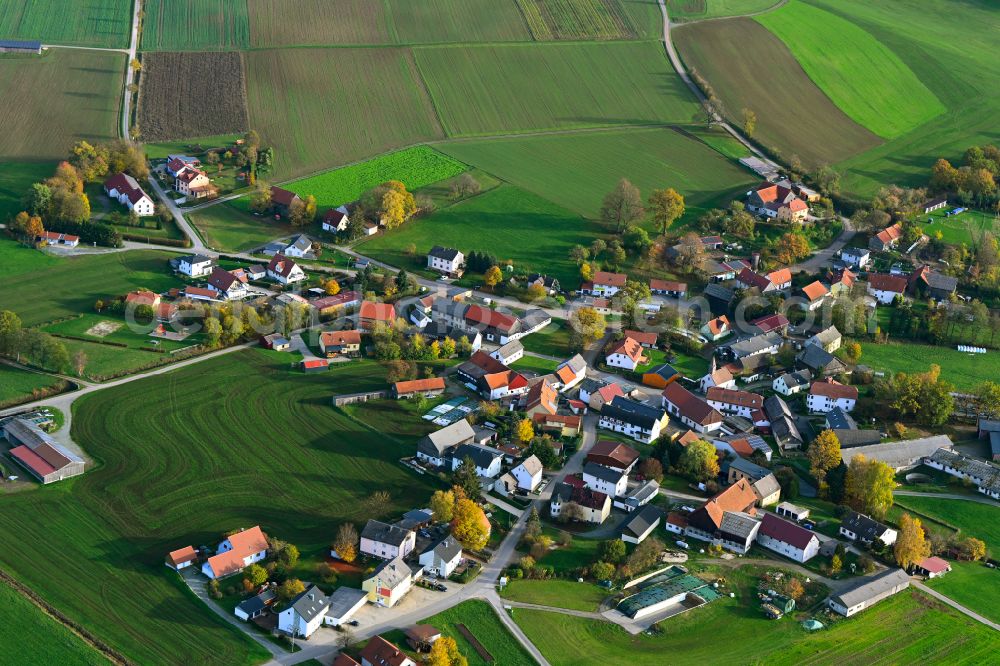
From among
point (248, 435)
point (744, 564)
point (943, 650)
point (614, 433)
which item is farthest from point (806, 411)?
point (248, 435)

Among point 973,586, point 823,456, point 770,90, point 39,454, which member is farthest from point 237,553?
point 770,90

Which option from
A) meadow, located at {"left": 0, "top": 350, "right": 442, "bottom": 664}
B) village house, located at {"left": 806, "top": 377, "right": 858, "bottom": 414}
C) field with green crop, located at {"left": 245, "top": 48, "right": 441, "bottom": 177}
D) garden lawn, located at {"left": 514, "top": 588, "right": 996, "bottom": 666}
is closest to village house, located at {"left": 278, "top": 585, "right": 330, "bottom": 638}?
meadow, located at {"left": 0, "top": 350, "right": 442, "bottom": 664}

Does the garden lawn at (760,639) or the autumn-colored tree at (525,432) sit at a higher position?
the autumn-colored tree at (525,432)

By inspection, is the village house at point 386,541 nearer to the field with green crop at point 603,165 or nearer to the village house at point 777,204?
the field with green crop at point 603,165

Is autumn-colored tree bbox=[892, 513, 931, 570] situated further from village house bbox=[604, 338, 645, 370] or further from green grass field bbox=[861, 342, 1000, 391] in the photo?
A: village house bbox=[604, 338, 645, 370]

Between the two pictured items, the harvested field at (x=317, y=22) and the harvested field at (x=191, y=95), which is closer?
the harvested field at (x=191, y=95)

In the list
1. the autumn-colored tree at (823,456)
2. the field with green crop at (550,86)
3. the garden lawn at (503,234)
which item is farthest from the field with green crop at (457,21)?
the autumn-colored tree at (823,456)

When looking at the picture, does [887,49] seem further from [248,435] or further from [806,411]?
[248,435]
